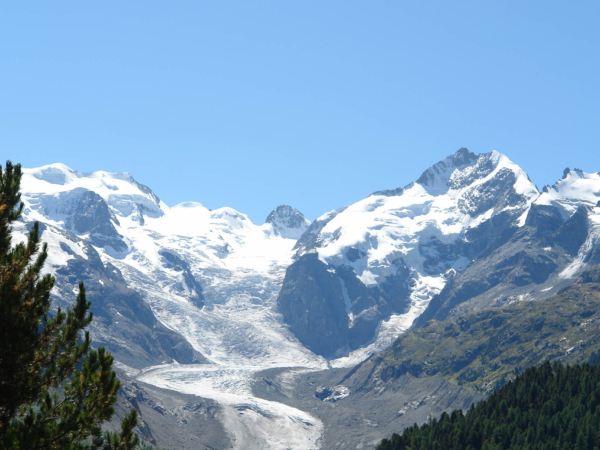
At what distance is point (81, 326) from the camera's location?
119 ft

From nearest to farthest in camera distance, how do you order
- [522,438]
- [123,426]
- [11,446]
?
1. [11,446]
2. [123,426]
3. [522,438]

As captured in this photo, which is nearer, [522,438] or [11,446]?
[11,446]

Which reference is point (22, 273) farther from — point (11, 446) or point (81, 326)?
point (11, 446)

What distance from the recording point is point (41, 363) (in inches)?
1387

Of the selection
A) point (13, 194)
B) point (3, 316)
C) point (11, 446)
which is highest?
point (13, 194)

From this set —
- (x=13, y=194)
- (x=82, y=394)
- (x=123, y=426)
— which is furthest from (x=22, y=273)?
(x=123, y=426)

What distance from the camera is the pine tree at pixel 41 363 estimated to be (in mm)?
33906

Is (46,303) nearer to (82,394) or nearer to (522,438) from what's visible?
(82,394)

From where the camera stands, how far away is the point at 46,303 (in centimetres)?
3581

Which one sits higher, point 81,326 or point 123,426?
point 81,326

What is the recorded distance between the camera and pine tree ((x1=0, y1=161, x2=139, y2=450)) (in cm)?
3391

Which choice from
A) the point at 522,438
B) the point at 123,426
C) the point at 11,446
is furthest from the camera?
the point at 522,438

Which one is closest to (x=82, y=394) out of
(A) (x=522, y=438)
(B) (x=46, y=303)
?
(B) (x=46, y=303)

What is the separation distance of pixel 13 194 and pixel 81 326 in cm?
783
